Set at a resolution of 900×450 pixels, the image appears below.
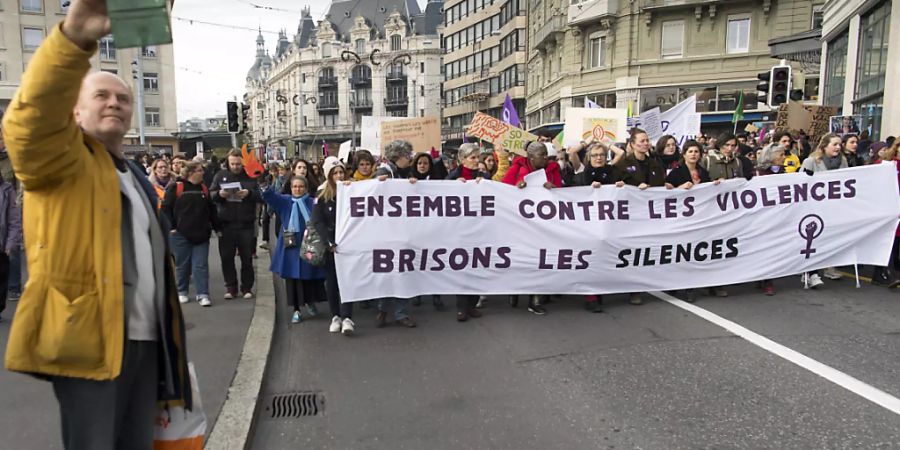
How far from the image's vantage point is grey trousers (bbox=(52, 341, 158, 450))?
208 centimetres

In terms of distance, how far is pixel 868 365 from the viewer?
16.3ft

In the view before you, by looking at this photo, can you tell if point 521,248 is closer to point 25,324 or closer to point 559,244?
point 559,244

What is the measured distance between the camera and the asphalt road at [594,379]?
3883 mm

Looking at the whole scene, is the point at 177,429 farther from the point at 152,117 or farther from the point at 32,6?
the point at 152,117

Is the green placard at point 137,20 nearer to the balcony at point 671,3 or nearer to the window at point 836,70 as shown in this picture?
the window at point 836,70

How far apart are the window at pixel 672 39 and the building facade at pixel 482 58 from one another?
23798mm

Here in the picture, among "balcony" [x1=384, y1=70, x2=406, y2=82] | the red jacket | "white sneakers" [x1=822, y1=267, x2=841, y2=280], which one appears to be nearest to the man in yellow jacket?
the red jacket

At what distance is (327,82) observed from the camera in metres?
111

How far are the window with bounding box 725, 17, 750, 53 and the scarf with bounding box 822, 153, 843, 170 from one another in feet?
88.6

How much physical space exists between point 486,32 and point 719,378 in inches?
2544

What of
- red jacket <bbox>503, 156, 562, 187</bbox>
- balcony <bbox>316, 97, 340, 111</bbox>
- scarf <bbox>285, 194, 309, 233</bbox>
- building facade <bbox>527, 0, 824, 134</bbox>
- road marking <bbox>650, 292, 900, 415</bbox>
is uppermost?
balcony <bbox>316, 97, 340, 111</bbox>

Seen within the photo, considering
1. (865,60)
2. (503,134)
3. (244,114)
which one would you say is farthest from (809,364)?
(244,114)

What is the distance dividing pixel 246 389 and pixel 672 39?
33.8 meters

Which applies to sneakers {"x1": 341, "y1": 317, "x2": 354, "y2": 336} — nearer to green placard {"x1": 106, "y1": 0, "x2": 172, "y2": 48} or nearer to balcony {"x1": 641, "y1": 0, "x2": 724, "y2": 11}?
green placard {"x1": 106, "y1": 0, "x2": 172, "y2": 48}
